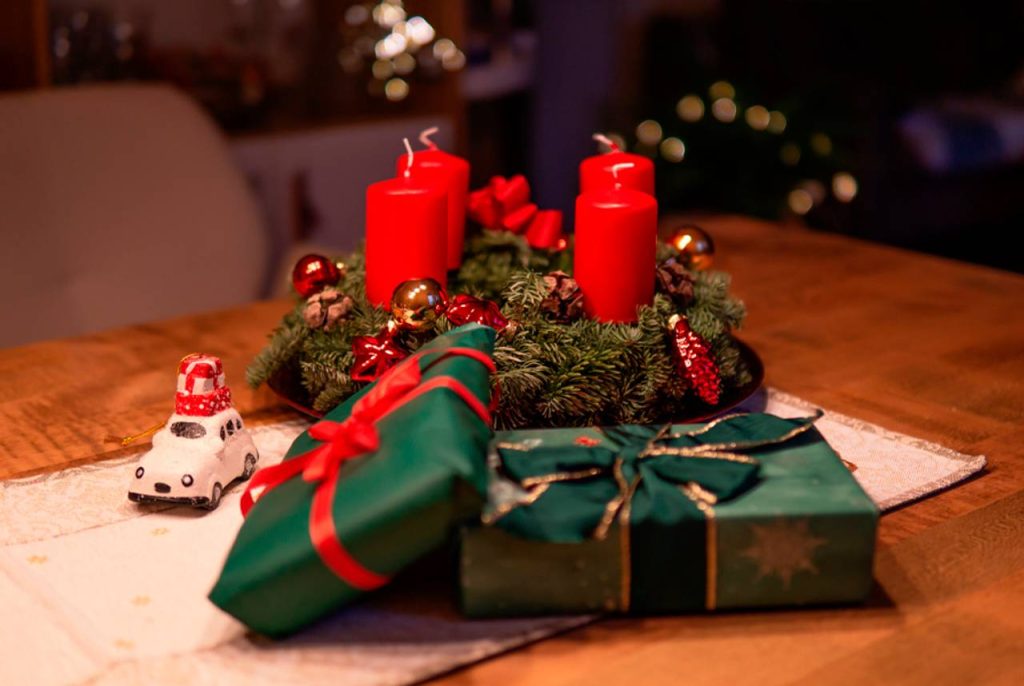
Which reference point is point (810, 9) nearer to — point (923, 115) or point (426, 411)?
point (923, 115)

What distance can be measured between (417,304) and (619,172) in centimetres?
27

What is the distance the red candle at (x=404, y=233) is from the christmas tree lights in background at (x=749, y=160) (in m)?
2.19

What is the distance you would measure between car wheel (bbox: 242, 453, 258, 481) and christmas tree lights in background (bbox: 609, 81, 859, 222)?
7.72ft

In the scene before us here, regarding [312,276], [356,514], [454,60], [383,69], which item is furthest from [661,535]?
[383,69]

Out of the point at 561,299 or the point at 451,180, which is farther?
the point at 451,180

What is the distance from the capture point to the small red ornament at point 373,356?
2.91 ft

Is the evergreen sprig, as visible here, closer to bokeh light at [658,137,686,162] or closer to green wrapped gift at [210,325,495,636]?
green wrapped gift at [210,325,495,636]

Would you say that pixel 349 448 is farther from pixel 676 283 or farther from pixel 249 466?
pixel 676 283

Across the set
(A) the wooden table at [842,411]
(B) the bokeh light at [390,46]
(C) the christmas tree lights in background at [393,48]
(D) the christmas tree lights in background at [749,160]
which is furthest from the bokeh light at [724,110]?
(A) the wooden table at [842,411]

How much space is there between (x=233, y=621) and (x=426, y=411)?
0.17 meters

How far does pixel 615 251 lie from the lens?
95 cm

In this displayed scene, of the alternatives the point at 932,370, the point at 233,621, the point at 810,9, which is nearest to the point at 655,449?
the point at 233,621

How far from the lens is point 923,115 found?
13.1 feet

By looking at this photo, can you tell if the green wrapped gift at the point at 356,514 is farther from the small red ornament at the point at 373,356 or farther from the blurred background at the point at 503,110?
the blurred background at the point at 503,110
